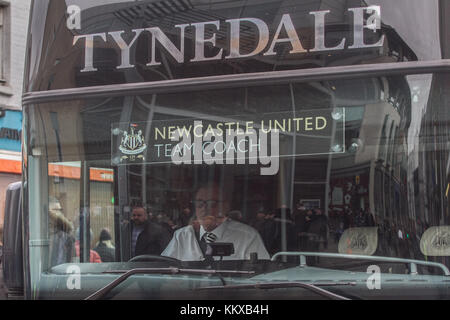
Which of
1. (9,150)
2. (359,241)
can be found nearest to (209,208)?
(359,241)

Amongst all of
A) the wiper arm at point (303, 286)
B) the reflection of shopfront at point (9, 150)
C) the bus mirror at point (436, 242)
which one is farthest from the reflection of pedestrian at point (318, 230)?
the reflection of shopfront at point (9, 150)

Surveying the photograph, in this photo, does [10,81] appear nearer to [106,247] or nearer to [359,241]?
[106,247]

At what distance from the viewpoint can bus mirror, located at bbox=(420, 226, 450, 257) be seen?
2.98 meters

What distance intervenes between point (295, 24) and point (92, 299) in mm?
1552

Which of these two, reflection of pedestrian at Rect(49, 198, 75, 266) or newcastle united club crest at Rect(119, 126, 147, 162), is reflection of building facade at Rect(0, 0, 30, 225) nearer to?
reflection of pedestrian at Rect(49, 198, 75, 266)

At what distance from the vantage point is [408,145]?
3066 mm

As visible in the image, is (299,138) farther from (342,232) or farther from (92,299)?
(92,299)

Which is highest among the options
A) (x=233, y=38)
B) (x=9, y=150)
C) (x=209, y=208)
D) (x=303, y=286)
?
(x=9, y=150)

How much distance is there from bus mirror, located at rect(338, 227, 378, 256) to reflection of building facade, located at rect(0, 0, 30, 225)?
42.4ft

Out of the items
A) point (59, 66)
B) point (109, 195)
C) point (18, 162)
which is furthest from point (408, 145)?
point (18, 162)

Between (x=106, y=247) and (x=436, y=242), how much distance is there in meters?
1.51

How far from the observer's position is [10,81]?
1517 cm

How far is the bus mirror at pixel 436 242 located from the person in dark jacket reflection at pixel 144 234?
1.13 meters

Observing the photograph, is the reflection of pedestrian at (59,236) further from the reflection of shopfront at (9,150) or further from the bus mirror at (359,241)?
the reflection of shopfront at (9,150)
